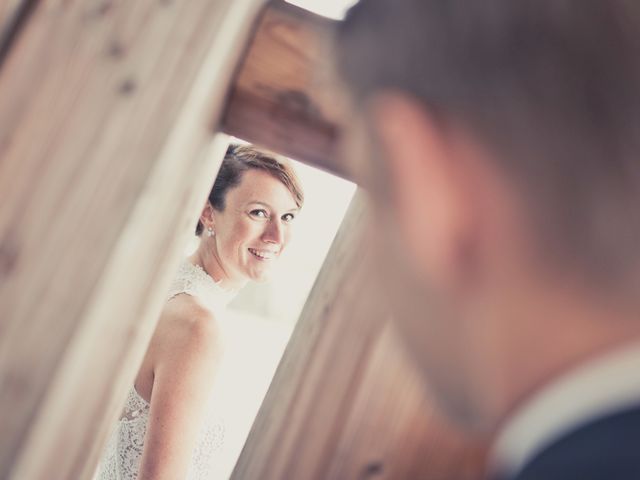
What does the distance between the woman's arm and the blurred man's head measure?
147 cm

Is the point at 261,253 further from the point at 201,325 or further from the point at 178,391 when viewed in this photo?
the point at 178,391

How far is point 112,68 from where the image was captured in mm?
834

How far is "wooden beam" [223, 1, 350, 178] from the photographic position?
2.92ft

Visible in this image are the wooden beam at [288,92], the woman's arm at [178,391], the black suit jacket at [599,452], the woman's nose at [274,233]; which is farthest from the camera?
the woman's nose at [274,233]

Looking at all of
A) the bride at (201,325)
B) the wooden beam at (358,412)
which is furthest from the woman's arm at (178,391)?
the wooden beam at (358,412)

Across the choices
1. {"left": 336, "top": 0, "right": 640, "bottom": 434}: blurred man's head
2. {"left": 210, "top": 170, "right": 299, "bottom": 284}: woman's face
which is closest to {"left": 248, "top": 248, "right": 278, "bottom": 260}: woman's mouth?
{"left": 210, "top": 170, "right": 299, "bottom": 284}: woman's face

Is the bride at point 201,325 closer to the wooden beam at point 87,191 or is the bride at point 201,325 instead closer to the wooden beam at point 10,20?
the wooden beam at point 87,191

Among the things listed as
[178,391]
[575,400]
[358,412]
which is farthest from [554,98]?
[178,391]

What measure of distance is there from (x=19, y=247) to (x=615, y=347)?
622 mm

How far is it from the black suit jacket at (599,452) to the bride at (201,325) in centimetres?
160

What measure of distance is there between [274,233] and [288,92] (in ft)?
5.81

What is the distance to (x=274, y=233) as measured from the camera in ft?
8.71

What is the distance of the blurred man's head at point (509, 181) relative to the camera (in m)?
0.44

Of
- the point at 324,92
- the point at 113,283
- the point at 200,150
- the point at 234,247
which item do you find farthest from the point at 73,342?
the point at 234,247
